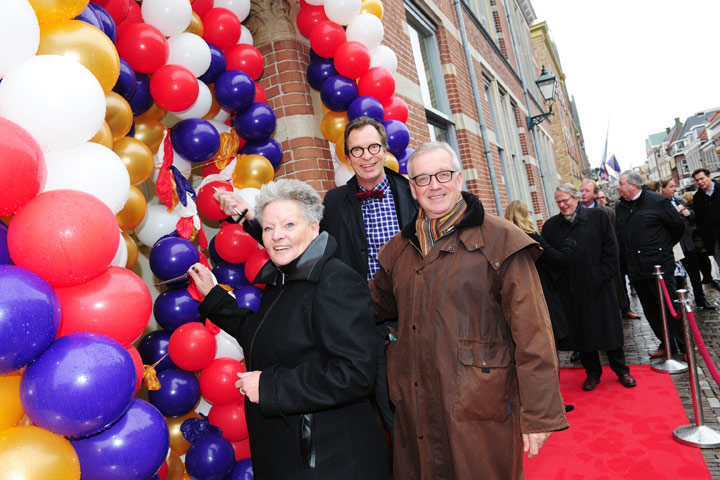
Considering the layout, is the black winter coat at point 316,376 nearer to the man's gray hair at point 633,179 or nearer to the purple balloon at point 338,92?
the purple balloon at point 338,92

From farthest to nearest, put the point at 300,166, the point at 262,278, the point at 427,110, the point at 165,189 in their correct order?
the point at 427,110 < the point at 300,166 < the point at 165,189 < the point at 262,278

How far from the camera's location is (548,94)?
1184 centimetres

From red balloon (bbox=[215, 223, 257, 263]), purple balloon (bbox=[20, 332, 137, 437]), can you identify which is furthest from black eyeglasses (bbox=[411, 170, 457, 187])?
red balloon (bbox=[215, 223, 257, 263])

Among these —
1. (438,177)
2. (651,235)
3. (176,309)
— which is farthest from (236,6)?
(651,235)

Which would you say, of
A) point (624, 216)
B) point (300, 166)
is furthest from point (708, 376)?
point (300, 166)

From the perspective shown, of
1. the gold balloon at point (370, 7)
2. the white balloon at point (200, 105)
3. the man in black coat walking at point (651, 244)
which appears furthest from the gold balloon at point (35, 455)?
the man in black coat walking at point (651, 244)

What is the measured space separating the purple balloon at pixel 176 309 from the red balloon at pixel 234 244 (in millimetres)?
386

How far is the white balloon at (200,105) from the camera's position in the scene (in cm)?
306

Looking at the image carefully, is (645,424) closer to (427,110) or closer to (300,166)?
(300,166)

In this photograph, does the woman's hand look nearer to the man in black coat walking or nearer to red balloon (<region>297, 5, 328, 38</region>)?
red balloon (<region>297, 5, 328, 38</region>)

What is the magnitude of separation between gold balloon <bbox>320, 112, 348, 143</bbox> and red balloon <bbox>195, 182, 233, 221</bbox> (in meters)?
1.03

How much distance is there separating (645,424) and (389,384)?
8.83ft

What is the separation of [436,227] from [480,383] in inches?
25.3

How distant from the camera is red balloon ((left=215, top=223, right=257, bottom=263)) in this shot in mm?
3086
